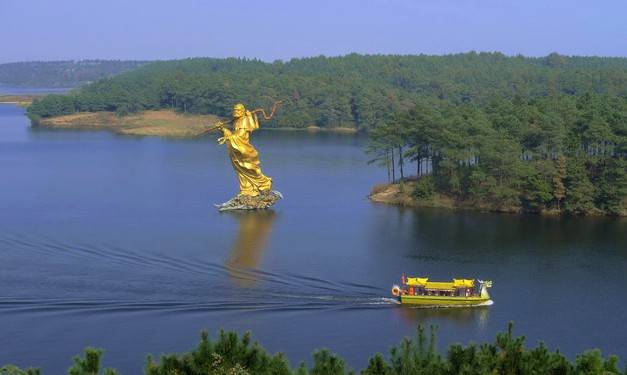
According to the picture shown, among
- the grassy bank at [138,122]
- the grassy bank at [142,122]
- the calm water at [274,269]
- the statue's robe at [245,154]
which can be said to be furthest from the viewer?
the grassy bank at [138,122]

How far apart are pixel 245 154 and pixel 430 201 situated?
816 cm

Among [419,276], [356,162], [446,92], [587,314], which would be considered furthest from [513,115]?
[446,92]

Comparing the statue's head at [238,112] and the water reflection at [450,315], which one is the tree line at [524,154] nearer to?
the statue's head at [238,112]

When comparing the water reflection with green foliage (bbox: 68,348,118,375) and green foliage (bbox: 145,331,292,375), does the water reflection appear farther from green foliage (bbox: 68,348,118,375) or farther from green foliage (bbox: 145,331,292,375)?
green foliage (bbox: 68,348,118,375)

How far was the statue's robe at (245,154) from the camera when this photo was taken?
36625 millimetres

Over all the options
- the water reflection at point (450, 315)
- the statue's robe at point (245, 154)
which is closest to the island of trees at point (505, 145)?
the statue's robe at point (245, 154)

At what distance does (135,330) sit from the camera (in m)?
22.5

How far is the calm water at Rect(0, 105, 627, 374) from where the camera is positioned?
73.8 ft

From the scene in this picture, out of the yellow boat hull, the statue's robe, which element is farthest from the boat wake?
the statue's robe

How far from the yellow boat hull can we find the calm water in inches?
12.3

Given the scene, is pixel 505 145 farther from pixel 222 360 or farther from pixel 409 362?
pixel 222 360

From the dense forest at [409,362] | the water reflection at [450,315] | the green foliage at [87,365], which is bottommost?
the water reflection at [450,315]

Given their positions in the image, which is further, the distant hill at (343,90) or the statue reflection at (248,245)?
the distant hill at (343,90)

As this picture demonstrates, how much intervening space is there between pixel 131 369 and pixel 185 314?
3.50 metres
